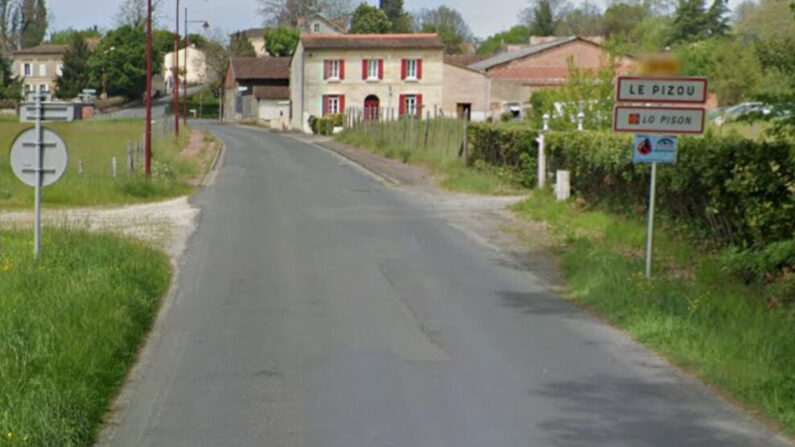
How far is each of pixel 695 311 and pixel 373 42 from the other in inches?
2618

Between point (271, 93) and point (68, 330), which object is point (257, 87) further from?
point (68, 330)

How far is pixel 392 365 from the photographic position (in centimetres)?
985

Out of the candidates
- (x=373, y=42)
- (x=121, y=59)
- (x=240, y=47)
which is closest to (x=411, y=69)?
(x=373, y=42)

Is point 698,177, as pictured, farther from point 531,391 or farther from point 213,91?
point 213,91

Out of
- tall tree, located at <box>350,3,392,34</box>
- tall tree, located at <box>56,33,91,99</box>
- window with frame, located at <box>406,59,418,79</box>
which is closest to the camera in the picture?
window with frame, located at <box>406,59,418,79</box>

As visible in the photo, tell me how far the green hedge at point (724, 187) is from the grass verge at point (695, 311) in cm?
45

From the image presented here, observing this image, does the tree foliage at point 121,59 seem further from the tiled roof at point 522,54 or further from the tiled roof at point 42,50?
the tiled roof at point 522,54

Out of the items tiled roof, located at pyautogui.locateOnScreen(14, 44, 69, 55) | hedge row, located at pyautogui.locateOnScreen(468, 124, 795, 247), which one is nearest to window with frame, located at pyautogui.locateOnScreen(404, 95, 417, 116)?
tiled roof, located at pyautogui.locateOnScreen(14, 44, 69, 55)

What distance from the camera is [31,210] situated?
25.9 metres

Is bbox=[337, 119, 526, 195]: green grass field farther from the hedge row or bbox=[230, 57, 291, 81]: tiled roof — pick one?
bbox=[230, 57, 291, 81]: tiled roof

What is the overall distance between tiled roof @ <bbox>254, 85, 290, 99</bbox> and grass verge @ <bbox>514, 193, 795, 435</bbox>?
261 feet

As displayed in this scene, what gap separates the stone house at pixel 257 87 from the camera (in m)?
96.1

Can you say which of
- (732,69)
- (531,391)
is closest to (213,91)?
(732,69)

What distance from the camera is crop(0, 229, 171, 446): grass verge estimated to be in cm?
744
